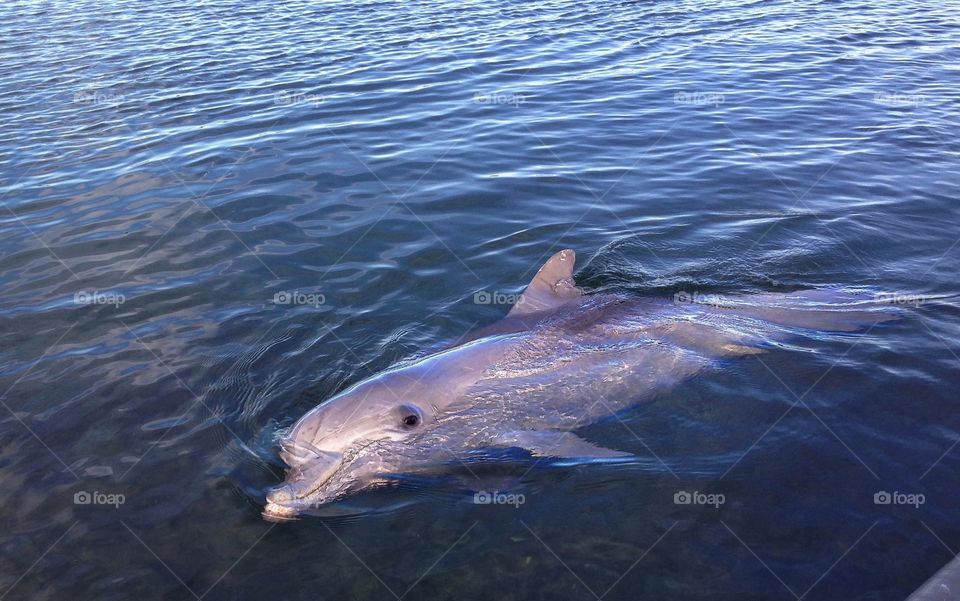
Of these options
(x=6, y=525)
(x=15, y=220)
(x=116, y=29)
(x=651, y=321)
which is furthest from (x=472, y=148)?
(x=116, y=29)

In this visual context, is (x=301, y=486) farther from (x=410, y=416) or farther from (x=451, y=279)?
(x=451, y=279)

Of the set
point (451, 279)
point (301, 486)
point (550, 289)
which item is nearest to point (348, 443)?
point (301, 486)

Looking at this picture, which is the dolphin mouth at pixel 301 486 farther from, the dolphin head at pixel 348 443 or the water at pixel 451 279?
the water at pixel 451 279

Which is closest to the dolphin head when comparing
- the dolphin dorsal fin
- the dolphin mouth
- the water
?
the dolphin mouth

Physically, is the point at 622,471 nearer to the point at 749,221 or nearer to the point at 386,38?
the point at 749,221

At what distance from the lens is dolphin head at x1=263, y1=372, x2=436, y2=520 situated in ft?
19.2

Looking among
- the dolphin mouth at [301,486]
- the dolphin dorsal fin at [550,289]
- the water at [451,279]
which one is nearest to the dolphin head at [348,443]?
the dolphin mouth at [301,486]

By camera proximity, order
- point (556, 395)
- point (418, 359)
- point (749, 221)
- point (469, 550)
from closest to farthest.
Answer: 1. point (469, 550)
2. point (556, 395)
3. point (418, 359)
4. point (749, 221)

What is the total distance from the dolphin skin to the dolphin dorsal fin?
14mm

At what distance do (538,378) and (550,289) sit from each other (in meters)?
1.44

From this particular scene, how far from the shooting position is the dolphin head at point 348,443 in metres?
5.86

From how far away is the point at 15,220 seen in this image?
428 inches

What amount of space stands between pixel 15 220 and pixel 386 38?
11.9m

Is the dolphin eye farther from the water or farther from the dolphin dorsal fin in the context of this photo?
the dolphin dorsal fin
